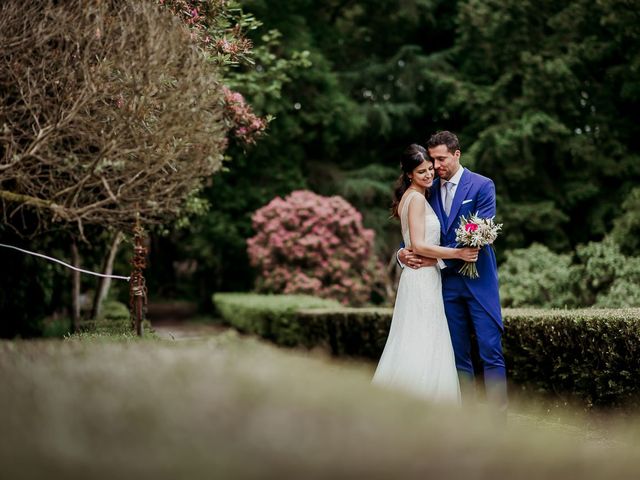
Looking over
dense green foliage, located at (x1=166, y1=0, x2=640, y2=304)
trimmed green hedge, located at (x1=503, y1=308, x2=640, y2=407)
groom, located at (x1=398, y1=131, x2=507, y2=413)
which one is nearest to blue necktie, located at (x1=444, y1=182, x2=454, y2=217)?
groom, located at (x1=398, y1=131, x2=507, y2=413)

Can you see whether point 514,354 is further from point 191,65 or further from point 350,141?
point 350,141

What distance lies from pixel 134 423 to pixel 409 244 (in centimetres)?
415

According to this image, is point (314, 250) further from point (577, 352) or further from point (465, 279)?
point (465, 279)

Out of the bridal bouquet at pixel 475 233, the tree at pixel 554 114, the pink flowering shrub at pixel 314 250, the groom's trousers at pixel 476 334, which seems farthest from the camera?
the tree at pixel 554 114

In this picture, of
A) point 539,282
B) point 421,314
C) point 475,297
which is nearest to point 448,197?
point 475,297

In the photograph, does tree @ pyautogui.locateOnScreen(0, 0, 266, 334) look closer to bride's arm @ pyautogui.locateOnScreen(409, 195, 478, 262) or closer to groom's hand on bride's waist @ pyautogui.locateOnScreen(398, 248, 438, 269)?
bride's arm @ pyautogui.locateOnScreen(409, 195, 478, 262)

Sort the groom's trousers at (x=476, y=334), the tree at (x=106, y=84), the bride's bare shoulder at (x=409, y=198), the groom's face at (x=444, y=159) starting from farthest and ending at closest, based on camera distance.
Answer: the groom's face at (x=444, y=159) < the bride's bare shoulder at (x=409, y=198) < the tree at (x=106, y=84) < the groom's trousers at (x=476, y=334)

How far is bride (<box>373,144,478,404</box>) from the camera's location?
5.56 m

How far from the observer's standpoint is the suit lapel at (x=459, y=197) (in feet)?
19.2

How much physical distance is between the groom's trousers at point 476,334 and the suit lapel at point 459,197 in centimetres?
46

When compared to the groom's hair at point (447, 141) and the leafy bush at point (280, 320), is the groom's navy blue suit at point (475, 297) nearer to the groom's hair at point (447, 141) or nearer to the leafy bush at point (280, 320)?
the groom's hair at point (447, 141)

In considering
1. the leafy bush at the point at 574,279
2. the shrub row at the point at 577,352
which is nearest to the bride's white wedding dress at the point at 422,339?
the shrub row at the point at 577,352

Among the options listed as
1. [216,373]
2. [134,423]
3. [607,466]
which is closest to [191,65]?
[216,373]

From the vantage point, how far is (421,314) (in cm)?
569
